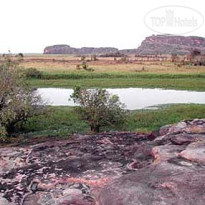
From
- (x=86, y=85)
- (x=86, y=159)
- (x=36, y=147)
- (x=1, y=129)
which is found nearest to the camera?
(x=86, y=159)

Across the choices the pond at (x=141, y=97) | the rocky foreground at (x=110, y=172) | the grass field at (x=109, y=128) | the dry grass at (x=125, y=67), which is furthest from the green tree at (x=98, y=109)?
the dry grass at (x=125, y=67)

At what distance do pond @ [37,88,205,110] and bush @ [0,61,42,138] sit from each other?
47.1 ft

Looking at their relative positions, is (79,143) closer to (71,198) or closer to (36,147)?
(36,147)

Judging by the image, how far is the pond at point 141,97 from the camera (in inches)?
1607

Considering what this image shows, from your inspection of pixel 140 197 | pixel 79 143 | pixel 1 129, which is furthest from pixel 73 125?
pixel 140 197

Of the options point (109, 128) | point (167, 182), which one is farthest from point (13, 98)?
point (167, 182)

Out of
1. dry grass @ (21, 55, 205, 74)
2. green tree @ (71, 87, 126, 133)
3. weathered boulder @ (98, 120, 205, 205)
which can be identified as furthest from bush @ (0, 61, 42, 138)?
dry grass @ (21, 55, 205, 74)

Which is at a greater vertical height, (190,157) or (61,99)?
(190,157)

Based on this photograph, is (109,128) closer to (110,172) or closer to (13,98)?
(13,98)

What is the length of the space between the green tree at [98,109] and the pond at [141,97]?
1355 cm

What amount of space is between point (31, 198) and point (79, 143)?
4847 mm

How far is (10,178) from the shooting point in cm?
1229

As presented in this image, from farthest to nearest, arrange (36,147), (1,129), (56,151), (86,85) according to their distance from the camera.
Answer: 1. (86,85)
2. (1,129)
3. (36,147)
4. (56,151)

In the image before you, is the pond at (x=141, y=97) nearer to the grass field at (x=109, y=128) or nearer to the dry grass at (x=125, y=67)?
the grass field at (x=109, y=128)
